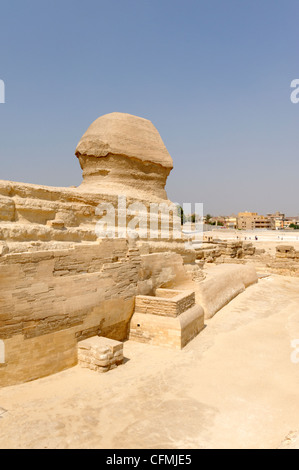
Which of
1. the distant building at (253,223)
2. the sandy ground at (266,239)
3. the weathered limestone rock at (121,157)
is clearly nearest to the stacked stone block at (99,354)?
the weathered limestone rock at (121,157)

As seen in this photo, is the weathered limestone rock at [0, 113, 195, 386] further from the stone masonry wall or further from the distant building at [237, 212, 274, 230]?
the distant building at [237, 212, 274, 230]

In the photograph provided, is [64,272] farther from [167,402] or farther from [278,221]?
[278,221]

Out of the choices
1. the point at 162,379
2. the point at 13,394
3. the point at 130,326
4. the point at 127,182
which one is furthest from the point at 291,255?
the point at 13,394

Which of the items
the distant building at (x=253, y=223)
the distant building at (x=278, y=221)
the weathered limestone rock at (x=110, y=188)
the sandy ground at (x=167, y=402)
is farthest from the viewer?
the distant building at (x=278, y=221)

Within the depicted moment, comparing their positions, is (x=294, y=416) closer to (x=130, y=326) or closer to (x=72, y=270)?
(x=130, y=326)

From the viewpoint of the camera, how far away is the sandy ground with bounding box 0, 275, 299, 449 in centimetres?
329

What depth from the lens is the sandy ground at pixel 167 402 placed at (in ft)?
10.8

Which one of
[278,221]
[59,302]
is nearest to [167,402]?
[59,302]

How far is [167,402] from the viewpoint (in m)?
4.05

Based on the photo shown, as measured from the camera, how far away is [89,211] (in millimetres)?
6328

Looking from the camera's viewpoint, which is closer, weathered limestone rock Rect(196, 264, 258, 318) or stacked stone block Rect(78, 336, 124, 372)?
stacked stone block Rect(78, 336, 124, 372)

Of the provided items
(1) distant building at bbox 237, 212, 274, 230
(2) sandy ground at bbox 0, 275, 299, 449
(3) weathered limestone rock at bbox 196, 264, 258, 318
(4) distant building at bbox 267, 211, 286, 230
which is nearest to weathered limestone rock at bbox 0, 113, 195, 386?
(2) sandy ground at bbox 0, 275, 299, 449

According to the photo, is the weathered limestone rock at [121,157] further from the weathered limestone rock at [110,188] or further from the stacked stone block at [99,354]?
the stacked stone block at [99,354]
